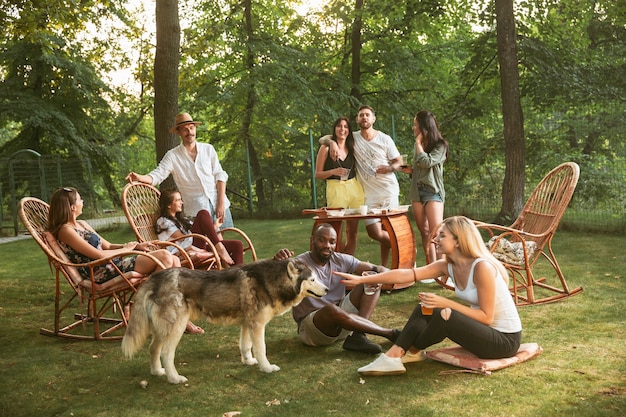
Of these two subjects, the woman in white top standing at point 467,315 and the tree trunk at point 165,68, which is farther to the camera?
the tree trunk at point 165,68

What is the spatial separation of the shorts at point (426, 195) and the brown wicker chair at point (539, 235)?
0.79 metres

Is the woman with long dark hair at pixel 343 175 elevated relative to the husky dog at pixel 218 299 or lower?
elevated

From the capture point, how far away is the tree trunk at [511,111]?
10.3m

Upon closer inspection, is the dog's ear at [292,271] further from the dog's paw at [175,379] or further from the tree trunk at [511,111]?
the tree trunk at [511,111]

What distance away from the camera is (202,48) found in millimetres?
11086

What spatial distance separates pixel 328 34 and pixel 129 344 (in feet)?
50.0

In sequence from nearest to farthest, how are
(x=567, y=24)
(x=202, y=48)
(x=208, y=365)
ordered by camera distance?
1. (x=208, y=365)
2. (x=202, y=48)
3. (x=567, y=24)

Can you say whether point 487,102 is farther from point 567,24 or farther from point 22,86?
point 22,86

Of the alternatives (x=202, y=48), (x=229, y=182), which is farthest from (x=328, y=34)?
(x=202, y=48)

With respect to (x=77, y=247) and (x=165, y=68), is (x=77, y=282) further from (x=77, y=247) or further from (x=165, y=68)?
(x=165, y=68)

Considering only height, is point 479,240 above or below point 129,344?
above

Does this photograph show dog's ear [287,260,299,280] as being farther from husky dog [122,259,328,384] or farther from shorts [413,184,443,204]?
shorts [413,184,443,204]

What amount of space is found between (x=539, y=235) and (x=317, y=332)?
7.50ft

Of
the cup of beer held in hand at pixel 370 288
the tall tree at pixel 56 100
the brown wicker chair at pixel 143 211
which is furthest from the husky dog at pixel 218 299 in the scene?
the tall tree at pixel 56 100
